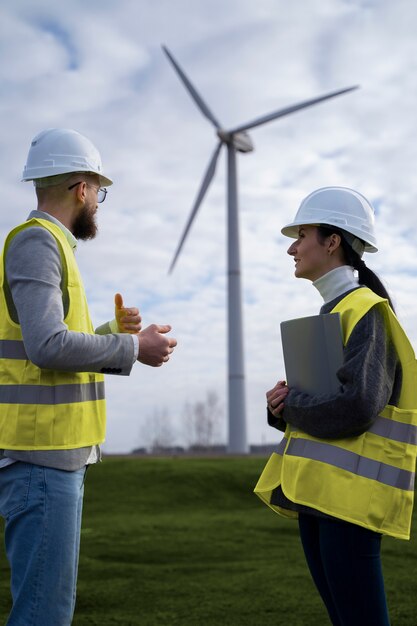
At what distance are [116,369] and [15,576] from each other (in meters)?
0.79

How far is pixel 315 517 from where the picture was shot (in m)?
3.17

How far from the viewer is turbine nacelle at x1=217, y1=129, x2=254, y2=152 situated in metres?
38.6

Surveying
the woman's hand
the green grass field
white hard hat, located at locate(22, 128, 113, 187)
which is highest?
white hard hat, located at locate(22, 128, 113, 187)

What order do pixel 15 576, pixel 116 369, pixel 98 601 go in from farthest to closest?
1. pixel 98 601
2. pixel 116 369
3. pixel 15 576

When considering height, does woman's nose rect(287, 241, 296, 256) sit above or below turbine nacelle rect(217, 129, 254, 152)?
below

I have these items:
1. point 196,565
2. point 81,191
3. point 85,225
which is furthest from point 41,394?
point 196,565

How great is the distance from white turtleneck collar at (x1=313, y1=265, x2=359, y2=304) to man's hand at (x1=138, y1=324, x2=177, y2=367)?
75 centimetres

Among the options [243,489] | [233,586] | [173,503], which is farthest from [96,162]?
[243,489]

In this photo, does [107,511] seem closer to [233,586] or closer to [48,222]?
[233,586]

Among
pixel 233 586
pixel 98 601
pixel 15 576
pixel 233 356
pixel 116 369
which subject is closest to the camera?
pixel 15 576

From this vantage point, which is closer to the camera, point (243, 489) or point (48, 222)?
point (48, 222)

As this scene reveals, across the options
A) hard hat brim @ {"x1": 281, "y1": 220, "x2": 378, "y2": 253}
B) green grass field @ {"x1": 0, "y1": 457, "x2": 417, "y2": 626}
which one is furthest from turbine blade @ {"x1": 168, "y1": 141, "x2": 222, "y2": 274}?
hard hat brim @ {"x1": 281, "y1": 220, "x2": 378, "y2": 253}

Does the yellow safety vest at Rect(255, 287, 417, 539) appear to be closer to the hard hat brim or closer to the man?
the hard hat brim

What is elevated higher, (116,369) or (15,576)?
(116,369)
